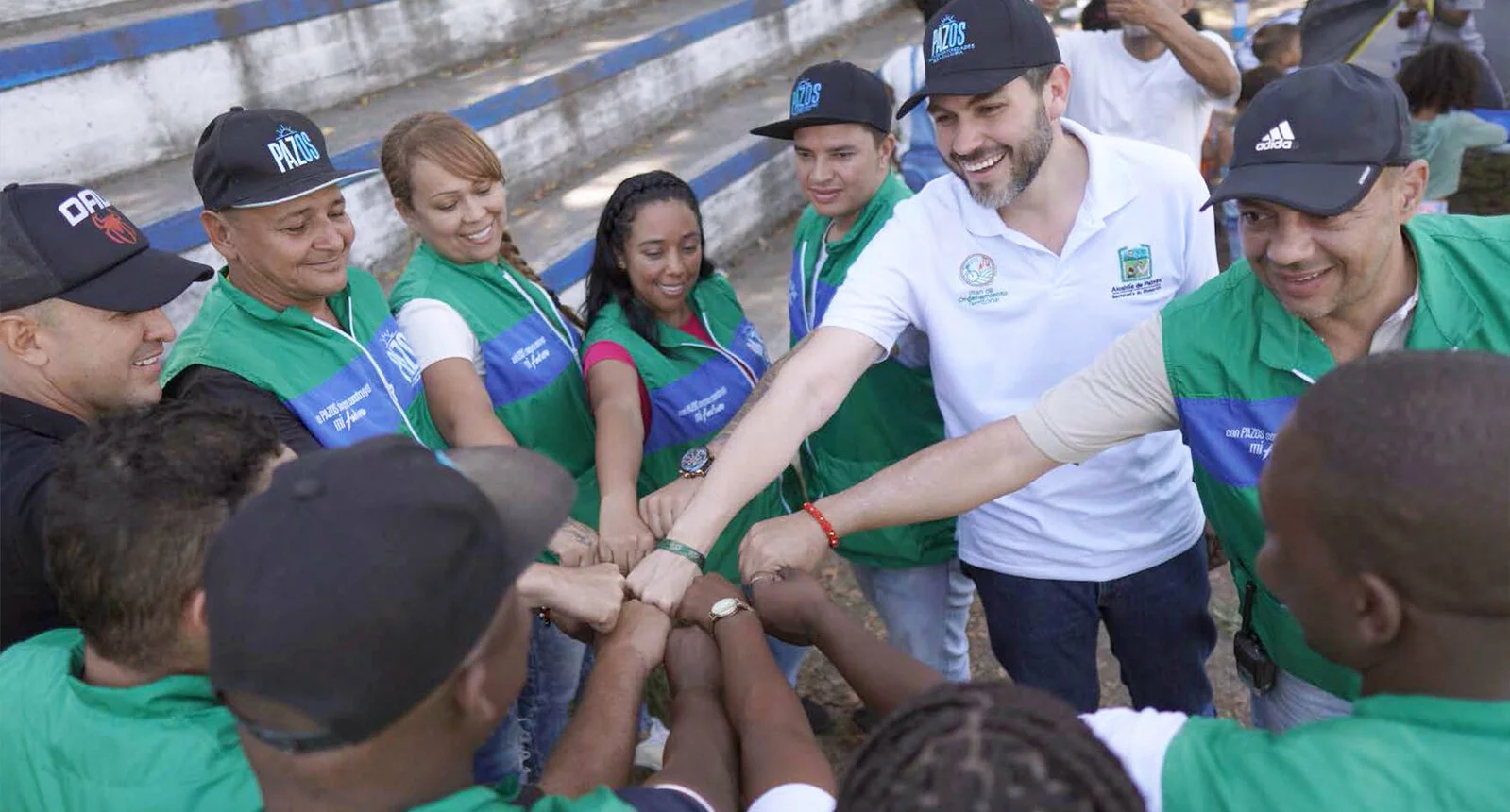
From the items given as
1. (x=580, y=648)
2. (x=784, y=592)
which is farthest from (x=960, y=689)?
(x=580, y=648)

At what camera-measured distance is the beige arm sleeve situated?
206cm

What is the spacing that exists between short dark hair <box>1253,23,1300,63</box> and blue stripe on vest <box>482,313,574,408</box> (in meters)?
5.51

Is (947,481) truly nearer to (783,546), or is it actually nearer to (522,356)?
(783,546)

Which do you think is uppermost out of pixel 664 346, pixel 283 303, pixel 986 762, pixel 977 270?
pixel 986 762

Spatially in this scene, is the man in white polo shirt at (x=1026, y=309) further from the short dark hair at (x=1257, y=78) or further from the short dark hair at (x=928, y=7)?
the short dark hair at (x=1257, y=78)

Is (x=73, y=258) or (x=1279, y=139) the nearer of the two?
(x=1279, y=139)

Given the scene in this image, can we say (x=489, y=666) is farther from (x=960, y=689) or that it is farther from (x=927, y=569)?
(x=927, y=569)

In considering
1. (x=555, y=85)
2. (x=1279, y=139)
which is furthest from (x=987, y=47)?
(x=555, y=85)

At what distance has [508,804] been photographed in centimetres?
128

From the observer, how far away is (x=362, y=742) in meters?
1.17

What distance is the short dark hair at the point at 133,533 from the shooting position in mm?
1394

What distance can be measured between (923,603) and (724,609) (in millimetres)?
1122

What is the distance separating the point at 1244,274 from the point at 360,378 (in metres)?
1.93

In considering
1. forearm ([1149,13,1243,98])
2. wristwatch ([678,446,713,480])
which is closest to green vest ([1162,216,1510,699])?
wristwatch ([678,446,713,480])
